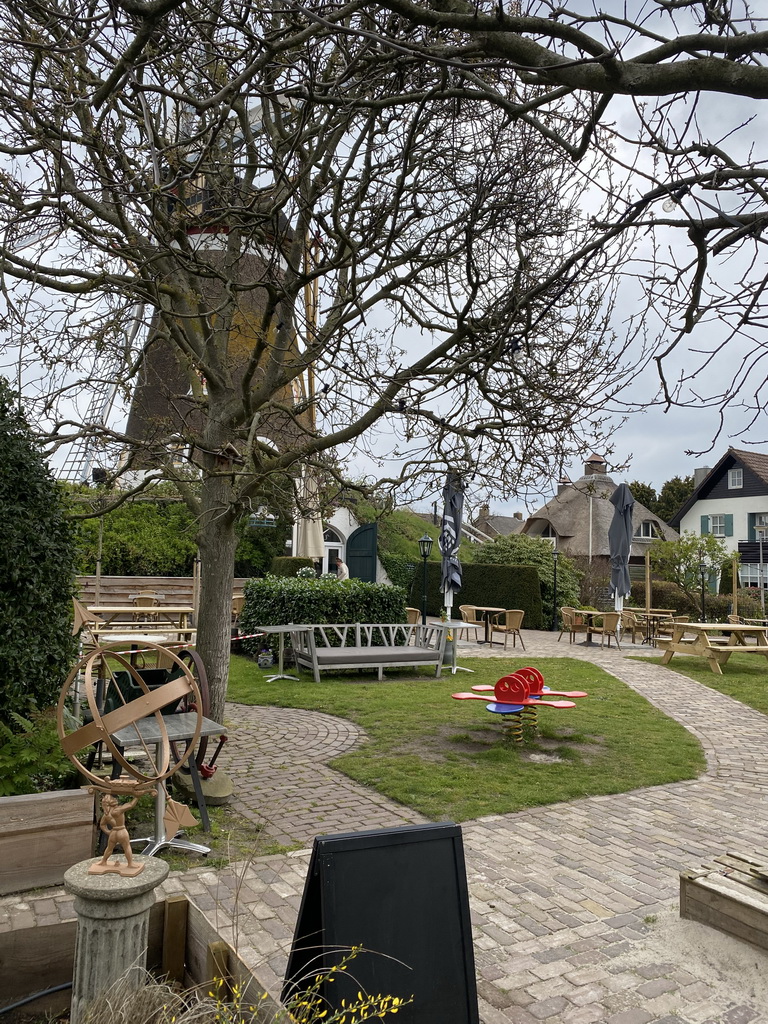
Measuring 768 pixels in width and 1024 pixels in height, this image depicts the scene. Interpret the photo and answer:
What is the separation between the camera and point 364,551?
98.8 ft

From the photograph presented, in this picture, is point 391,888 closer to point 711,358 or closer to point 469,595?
point 711,358

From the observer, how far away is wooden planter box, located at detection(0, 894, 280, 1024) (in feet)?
9.23

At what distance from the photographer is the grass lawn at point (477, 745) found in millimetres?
6586

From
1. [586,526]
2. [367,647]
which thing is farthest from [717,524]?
[367,647]

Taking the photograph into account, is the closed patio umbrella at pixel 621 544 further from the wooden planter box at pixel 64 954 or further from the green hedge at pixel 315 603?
the wooden planter box at pixel 64 954

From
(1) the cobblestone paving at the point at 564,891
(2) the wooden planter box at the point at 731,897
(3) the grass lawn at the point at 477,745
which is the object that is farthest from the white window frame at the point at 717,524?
(2) the wooden planter box at the point at 731,897

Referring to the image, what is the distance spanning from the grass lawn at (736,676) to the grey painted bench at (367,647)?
16.7ft

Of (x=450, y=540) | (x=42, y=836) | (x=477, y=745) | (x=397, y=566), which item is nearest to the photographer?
(x=42, y=836)

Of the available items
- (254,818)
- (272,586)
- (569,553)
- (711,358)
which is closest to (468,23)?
(711,358)

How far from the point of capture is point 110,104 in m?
4.98

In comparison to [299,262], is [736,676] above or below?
below

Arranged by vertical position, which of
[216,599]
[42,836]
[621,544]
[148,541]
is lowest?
[42,836]

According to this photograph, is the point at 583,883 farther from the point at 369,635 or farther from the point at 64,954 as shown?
the point at 369,635

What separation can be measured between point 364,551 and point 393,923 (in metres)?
27.6
